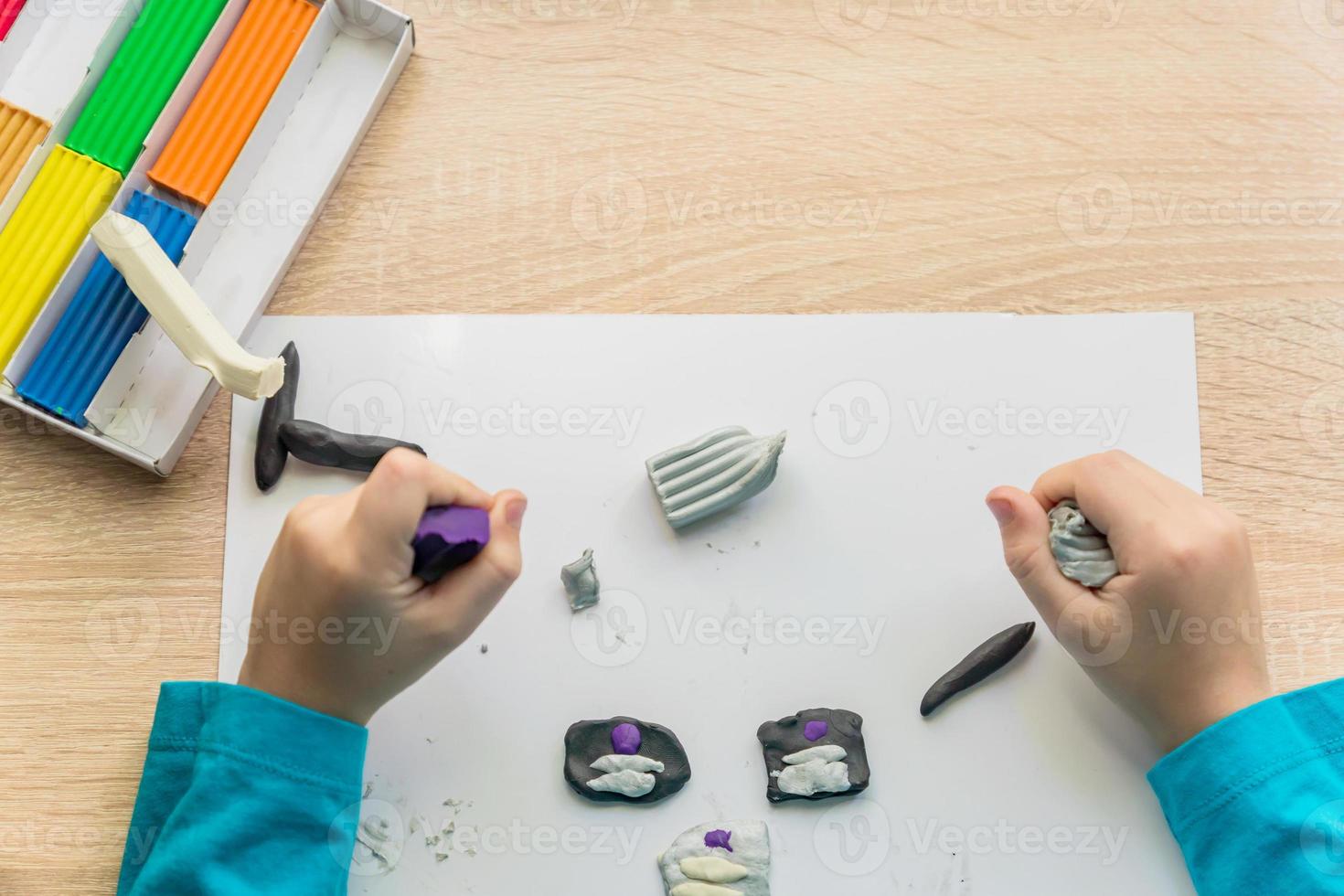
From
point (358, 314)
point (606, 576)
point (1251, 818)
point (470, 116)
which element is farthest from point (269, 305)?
point (1251, 818)

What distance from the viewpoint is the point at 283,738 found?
710 millimetres

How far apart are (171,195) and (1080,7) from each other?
0.71m

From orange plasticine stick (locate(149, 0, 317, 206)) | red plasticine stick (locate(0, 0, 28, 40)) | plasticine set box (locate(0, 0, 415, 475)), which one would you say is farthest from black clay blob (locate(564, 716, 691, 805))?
red plasticine stick (locate(0, 0, 28, 40))

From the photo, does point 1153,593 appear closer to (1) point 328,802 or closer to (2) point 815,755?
(2) point 815,755

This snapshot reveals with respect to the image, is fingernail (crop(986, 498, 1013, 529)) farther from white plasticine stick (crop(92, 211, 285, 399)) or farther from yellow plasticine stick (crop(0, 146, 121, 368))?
yellow plasticine stick (crop(0, 146, 121, 368))

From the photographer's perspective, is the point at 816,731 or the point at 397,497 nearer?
the point at 397,497

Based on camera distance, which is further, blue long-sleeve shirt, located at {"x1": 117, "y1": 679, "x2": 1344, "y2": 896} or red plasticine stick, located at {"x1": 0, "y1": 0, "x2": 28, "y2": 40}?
red plasticine stick, located at {"x1": 0, "y1": 0, "x2": 28, "y2": 40}

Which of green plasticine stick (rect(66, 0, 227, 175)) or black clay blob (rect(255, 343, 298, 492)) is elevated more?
green plasticine stick (rect(66, 0, 227, 175))

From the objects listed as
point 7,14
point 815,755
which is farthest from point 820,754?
point 7,14

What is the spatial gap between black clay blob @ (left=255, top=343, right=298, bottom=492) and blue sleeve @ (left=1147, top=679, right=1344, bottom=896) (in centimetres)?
66

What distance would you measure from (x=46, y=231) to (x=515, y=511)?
0.41 meters

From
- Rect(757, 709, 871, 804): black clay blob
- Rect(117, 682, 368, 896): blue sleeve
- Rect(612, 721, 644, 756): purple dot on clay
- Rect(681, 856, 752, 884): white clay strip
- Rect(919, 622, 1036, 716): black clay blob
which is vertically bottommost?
Rect(117, 682, 368, 896): blue sleeve

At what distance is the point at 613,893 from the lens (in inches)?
30.0

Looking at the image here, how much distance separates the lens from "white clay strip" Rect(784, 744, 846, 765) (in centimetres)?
76
